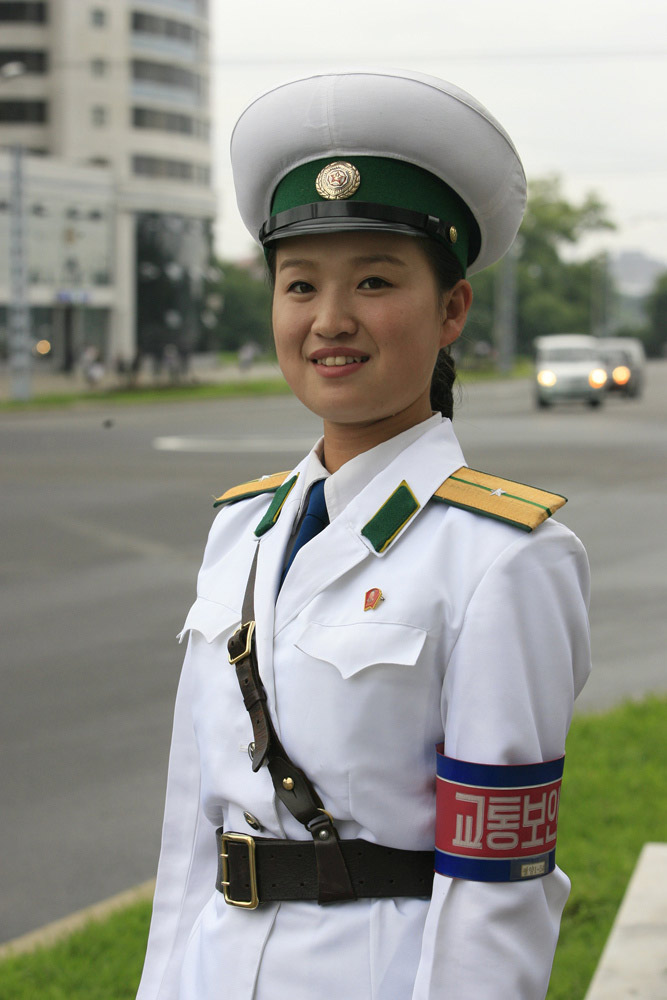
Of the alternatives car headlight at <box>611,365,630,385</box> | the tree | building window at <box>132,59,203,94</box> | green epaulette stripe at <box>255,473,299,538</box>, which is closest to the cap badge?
green epaulette stripe at <box>255,473,299,538</box>

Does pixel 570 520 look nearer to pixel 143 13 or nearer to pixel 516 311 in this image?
pixel 143 13

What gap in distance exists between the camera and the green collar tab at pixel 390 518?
1.65 meters

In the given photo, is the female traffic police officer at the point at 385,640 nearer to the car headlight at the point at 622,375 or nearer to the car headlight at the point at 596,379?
the car headlight at the point at 596,379

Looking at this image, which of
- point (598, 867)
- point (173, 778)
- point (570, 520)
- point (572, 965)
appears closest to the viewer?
point (173, 778)

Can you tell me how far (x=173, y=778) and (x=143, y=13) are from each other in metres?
69.9

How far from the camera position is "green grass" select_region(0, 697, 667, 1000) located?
3443mm

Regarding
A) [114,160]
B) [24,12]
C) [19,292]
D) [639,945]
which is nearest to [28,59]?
[24,12]

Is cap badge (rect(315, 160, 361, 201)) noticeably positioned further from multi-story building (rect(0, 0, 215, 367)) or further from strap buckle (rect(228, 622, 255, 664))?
multi-story building (rect(0, 0, 215, 367))

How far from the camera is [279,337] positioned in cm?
172

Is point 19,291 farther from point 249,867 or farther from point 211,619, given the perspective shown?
point 249,867

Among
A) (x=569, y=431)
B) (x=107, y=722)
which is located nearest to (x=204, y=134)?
(x=569, y=431)

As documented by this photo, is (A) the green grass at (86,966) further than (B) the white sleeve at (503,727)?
Yes

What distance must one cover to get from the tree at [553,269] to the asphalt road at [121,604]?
71.3 meters

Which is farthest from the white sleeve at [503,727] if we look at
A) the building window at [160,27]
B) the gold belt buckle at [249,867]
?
the building window at [160,27]
